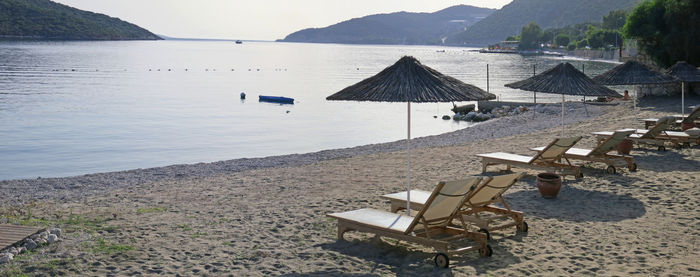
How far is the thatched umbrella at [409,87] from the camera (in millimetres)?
6633

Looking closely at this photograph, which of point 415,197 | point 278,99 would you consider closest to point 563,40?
point 278,99

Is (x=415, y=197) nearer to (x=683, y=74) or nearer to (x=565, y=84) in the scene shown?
(x=565, y=84)

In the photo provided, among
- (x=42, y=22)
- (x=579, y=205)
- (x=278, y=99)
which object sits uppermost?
(x=42, y=22)

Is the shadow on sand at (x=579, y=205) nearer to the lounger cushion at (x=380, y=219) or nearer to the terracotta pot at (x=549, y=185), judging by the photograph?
the terracotta pot at (x=549, y=185)

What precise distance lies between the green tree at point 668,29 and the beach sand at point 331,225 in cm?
1787

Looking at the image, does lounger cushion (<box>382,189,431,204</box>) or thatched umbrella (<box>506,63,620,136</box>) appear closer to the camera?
lounger cushion (<box>382,189,431,204</box>)

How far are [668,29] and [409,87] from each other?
2625 cm

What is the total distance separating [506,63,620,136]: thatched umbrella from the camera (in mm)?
10375

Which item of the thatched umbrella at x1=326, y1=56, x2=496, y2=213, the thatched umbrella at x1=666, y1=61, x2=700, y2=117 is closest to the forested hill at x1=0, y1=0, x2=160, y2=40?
the thatched umbrella at x1=666, y1=61, x2=700, y2=117

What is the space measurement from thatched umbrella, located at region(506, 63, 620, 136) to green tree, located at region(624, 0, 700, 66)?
20.0 meters

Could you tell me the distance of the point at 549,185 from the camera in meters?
8.48

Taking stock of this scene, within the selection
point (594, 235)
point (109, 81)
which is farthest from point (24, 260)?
point (109, 81)

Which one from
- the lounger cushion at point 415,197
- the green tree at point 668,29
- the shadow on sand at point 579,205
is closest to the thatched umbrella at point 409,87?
the lounger cushion at point 415,197

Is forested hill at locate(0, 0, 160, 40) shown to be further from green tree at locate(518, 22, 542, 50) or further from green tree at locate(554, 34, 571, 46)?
green tree at locate(554, 34, 571, 46)
